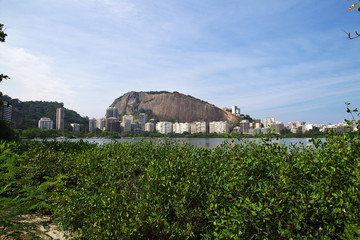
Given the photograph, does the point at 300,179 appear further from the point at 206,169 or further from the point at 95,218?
the point at 95,218

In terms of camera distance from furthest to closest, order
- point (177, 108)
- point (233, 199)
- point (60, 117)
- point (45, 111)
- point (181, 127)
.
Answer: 1. point (177, 108)
2. point (181, 127)
3. point (45, 111)
4. point (60, 117)
5. point (233, 199)

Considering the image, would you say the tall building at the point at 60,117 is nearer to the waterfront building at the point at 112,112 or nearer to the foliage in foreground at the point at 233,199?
the waterfront building at the point at 112,112

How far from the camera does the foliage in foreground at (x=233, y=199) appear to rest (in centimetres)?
253

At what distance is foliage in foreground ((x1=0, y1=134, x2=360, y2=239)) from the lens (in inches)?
99.7

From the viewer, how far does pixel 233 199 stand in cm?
294

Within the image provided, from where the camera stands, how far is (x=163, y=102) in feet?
596

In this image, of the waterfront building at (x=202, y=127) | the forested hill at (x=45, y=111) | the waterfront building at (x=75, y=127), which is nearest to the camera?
the forested hill at (x=45, y=111)

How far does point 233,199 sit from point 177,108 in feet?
564

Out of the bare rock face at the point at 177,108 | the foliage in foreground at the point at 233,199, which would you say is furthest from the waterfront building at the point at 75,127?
the foliage in foreground at the point at 233,199

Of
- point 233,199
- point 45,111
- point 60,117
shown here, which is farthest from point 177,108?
point 233,199

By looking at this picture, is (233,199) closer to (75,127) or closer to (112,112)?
(75,127)

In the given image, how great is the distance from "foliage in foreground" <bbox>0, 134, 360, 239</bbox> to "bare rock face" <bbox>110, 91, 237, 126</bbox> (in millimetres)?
158561

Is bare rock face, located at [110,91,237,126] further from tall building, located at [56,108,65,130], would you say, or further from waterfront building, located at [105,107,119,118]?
tall building, located at [56,108,65,130]

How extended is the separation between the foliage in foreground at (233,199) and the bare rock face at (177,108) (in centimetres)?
15856
